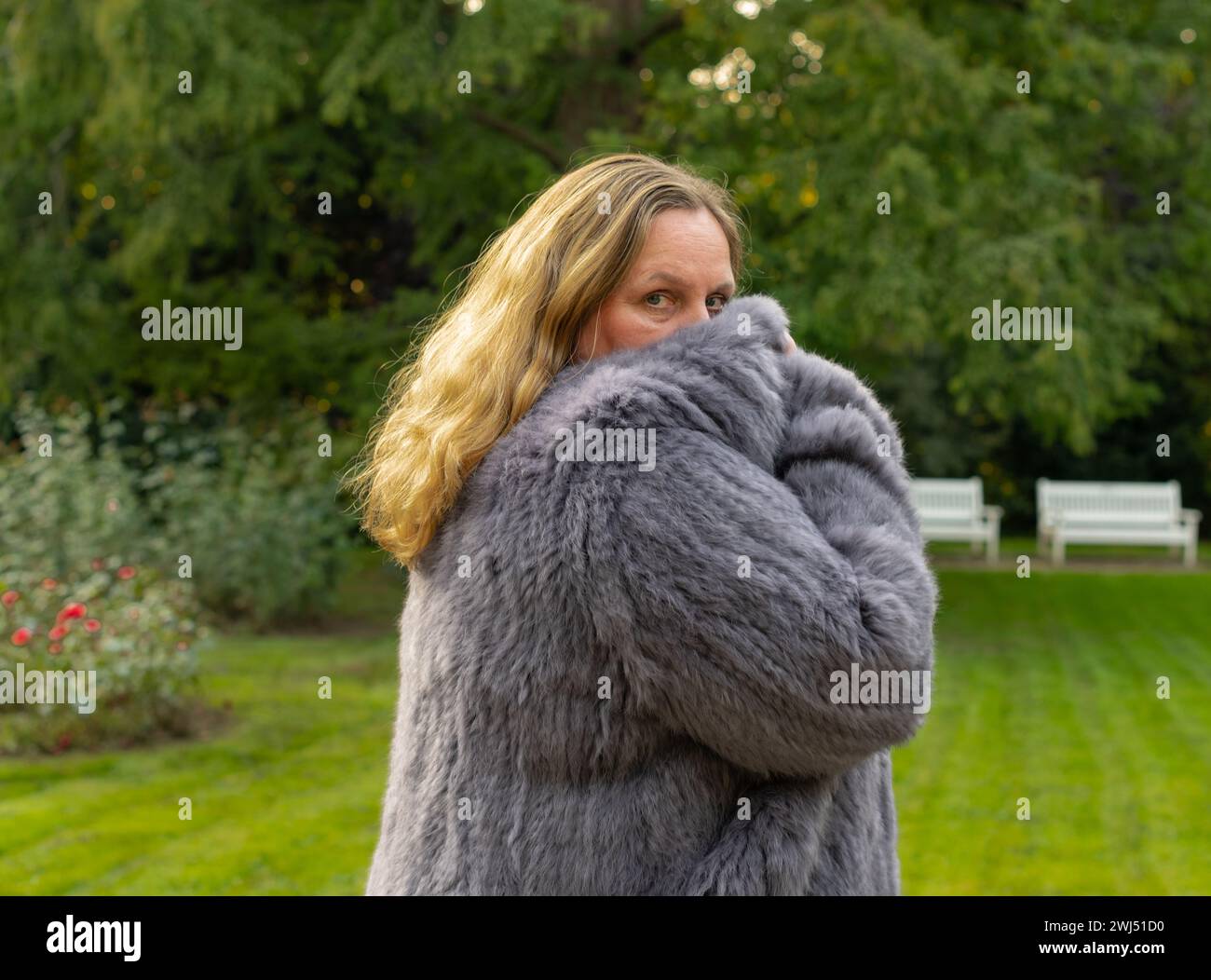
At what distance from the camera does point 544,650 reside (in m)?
1.55

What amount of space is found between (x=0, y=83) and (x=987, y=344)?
26.1 ft

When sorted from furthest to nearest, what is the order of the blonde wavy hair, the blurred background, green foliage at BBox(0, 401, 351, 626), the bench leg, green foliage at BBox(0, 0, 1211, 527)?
1. the bench leg
2. green foliage at BBox(0, 0, 1211, 527)
3. green foliage at BBox(0, 401, 351, 626)
4. the blurred background
5. the blonde wavy hair

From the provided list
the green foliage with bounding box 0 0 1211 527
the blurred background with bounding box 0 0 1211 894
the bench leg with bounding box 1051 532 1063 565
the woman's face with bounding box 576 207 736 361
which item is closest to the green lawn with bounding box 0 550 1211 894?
the blurred background with bounding box 0 0 1211 894

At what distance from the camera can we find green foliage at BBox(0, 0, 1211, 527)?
958 cm

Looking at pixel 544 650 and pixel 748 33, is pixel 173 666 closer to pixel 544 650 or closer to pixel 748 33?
pixel 544 650

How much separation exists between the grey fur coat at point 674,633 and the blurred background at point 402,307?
3.64m

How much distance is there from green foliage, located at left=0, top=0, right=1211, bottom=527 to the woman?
6713mm

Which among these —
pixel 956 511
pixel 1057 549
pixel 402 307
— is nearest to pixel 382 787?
pixel 402 307

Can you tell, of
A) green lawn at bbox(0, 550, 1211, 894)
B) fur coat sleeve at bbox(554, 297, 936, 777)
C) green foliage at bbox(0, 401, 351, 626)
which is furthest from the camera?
green foliage at bbox(0, 401, 351, 626)

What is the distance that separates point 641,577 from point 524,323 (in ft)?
1.38

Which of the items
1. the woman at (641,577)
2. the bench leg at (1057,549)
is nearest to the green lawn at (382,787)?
the woman at (641,577)

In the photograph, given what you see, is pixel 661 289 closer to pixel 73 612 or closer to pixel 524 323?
pixel 524 323

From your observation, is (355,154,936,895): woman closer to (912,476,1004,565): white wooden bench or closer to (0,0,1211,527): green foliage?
(0,0,1211,527): green foliage
